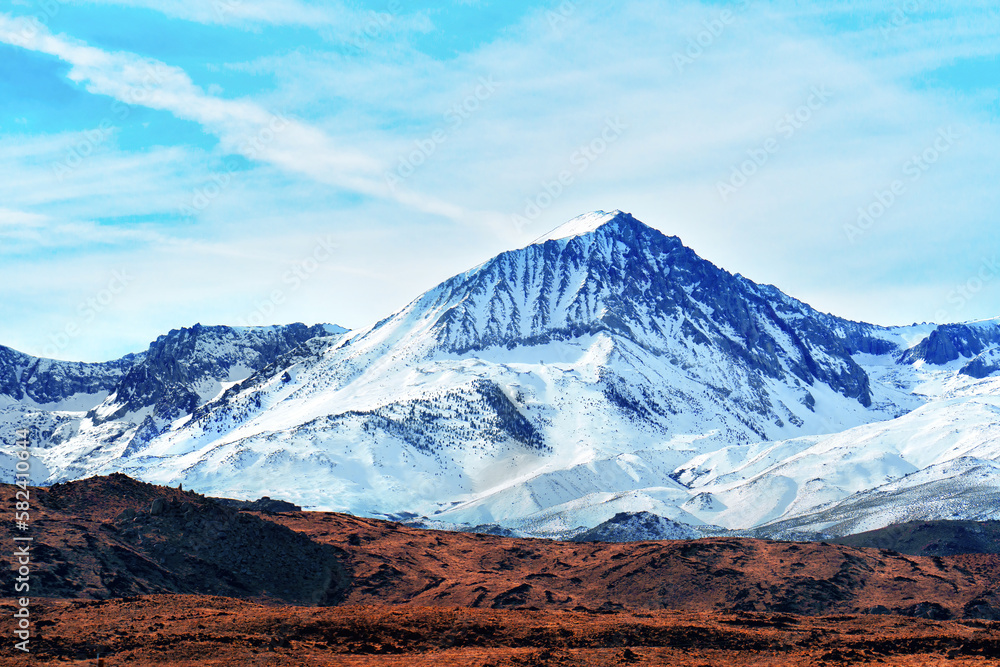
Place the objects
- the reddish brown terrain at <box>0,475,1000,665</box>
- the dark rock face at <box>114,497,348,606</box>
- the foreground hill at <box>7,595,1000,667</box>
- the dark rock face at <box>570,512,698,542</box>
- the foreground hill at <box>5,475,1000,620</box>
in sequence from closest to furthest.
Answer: the foreground hill at <box>7,595,1000,667</box> < the reddish brown terrain at <box>0,475,1000,665</box> < the foreground hill at <box>5,475,1000,620</box> < the dark rock face at <box>114,497,348,606</box> < the dark rock face at <box>570,512,698,542</box>

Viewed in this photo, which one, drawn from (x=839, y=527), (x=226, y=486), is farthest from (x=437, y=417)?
(x=839, y=527)

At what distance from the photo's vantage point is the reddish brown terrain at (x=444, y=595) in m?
37.0

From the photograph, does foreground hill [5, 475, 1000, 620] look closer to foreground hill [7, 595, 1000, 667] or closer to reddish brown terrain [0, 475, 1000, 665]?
reddish brown terrain [0, 475, 1000, 665]

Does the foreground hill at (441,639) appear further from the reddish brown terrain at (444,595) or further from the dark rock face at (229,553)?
the dark rock face at (229,553)

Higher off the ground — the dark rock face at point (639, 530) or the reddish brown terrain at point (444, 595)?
the reddish brown terrain at point (444, 595)

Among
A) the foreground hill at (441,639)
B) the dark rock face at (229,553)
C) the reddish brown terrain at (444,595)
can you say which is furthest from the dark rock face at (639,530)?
the foreground hill at (441,639)

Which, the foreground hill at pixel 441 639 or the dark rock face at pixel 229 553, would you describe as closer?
the foreground hill at pixel 441 639

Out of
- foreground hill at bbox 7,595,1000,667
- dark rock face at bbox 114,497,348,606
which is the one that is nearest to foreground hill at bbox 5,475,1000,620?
dark rock face at bbox 114,497,348,606

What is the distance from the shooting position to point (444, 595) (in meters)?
61.9

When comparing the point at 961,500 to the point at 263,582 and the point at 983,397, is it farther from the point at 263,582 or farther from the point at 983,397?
the point at 263,582

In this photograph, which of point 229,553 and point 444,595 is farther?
point 444,595

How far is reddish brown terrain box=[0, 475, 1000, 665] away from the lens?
3697 cm

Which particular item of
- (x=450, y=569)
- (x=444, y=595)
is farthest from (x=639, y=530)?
(x=444, y=595)

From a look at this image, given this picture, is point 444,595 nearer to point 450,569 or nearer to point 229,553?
point 450,569
